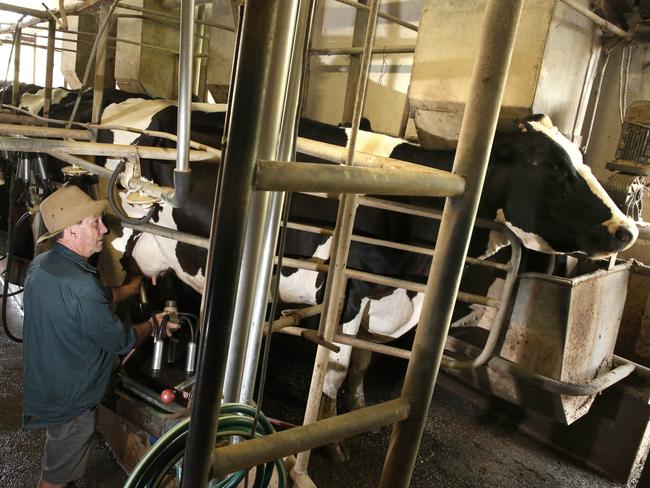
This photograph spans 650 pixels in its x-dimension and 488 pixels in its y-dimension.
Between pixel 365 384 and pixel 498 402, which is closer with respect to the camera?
pixel 498 402

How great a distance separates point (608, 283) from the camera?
273 cm

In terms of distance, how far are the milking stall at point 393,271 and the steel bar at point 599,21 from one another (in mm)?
18

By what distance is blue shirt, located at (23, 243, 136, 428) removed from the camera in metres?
2.21

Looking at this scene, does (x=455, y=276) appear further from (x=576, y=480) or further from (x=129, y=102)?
(x=129, y=102)

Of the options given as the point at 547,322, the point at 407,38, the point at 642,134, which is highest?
the point at 407,38

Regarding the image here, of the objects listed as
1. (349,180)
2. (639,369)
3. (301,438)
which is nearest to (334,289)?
(301,438)

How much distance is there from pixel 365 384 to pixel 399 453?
9.23 ft

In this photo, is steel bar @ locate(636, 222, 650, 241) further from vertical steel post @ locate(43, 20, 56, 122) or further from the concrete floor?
vertical steel post @ locate(43, 20, 56, 122)

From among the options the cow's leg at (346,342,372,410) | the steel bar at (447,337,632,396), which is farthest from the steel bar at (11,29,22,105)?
the steel bar at (447,337,632,396)

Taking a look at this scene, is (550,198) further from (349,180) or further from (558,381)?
(349,180)

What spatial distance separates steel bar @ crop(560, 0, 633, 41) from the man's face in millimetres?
2474

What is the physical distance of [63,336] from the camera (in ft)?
7.41

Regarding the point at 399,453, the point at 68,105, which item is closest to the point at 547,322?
the point at 399,453

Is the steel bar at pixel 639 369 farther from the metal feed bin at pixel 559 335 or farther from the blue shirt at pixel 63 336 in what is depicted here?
the blue shirt at pixel 63 336
